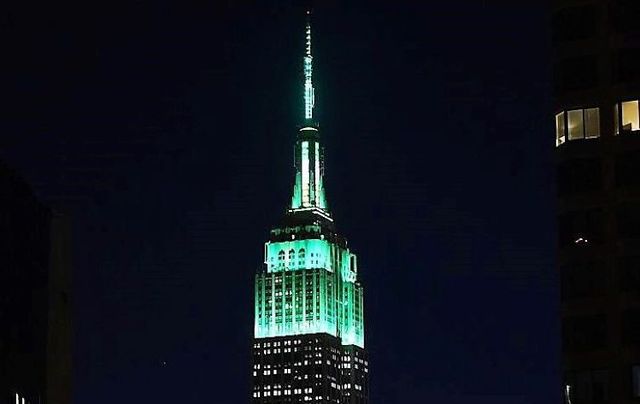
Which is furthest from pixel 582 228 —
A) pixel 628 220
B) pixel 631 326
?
pixel 631 326

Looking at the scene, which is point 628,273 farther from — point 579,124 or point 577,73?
point 577,73

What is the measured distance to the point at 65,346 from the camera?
143250 mm

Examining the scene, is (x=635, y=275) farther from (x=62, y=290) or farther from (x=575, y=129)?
(x=62, y=290)

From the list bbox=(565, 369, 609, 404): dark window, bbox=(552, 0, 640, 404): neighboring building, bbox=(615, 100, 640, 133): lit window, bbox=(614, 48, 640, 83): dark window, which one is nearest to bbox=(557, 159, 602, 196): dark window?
bbox=(552, 0, 640, 404): neighboring building

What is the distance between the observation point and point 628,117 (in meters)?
96.8

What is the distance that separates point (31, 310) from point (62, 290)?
10308 millimetres

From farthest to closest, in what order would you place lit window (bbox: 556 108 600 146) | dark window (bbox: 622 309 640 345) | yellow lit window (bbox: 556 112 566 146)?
yellow lit window (bbox: 556 112 566 146) < lit window (bbox: 556 108 600 146) < dark window (bbox: 622 309 640 345)

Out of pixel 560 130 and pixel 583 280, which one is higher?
pixel 560 130

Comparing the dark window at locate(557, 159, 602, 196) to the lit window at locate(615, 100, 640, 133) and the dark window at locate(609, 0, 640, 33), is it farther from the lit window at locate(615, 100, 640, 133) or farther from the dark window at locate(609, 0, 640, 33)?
the dark window at locate(609, 0, 640, 33)

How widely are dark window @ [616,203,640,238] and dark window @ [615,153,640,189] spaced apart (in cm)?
101

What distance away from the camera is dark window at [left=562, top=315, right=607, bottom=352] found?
311ft

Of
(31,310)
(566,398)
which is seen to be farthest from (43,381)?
(566,398)

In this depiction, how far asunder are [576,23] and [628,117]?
567cm

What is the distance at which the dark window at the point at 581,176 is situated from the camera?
97000 mm
